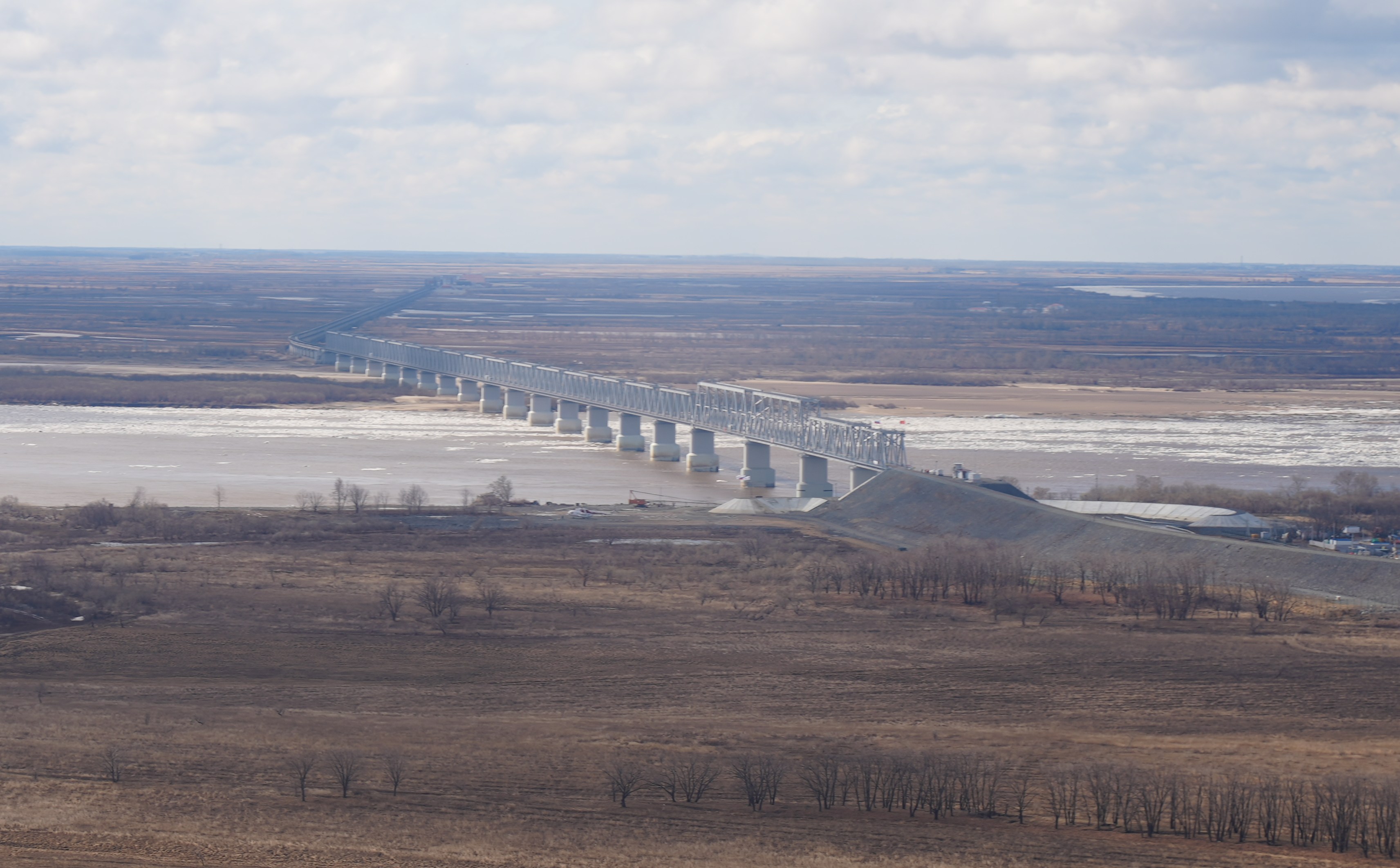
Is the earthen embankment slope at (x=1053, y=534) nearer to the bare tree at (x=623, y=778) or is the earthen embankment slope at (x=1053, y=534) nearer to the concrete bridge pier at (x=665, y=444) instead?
the concrete bridge pier at (x=665, y=444)

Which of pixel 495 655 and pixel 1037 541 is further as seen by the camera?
pixel 1037 541

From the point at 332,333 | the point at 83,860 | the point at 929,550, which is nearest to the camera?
the point at 83,860

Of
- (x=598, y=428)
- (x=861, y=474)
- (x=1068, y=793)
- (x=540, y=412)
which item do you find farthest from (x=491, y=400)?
(x=1068, y=793)

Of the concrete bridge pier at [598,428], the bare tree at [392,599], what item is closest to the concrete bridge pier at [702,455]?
the concrete bridge pier at [598,428]

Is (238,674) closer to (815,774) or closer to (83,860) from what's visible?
(83,860)

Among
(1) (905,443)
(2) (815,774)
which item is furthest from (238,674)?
(1) (905,443)

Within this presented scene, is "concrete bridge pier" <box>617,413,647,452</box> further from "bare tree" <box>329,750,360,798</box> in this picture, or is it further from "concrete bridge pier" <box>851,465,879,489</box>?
"bare tree" <box>329,750,360,798</box>

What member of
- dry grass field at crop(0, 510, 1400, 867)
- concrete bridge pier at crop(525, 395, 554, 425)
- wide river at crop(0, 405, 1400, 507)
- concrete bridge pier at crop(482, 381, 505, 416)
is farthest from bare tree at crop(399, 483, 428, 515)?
concrete bridge pier at crop(482, 381, 505, 416)

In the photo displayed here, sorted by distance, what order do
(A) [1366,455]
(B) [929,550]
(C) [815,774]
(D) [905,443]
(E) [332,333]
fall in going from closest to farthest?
1. (C) [815,774]
2. (B) [929,550]
3. (A) [1366,455]
4. (D) [905,443]
5. (E) [332,333]
